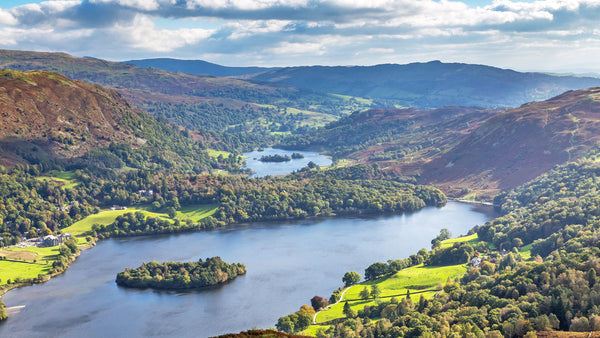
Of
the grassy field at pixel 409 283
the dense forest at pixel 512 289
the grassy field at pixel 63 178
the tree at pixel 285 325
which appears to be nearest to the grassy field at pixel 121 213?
the grassy field at pixel 63 178

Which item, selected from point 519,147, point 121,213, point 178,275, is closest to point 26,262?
point 178,275

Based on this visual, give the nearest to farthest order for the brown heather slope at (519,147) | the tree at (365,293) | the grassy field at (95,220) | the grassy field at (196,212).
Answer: the tree at (365,293) → the grassy field at (95,220) → the grassy field at (196,212) → the brown heather slope at (519,147)

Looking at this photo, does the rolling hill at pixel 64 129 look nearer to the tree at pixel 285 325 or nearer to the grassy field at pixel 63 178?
the grassy field at pixel 63 178

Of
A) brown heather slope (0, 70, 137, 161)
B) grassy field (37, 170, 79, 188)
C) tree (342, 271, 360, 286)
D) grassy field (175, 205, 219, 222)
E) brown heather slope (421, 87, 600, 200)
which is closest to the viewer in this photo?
tree (342, 271, 360, 286)

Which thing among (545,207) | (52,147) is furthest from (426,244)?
(52,147)

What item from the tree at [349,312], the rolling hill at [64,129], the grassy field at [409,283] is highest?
the rolling hill at [64,129]

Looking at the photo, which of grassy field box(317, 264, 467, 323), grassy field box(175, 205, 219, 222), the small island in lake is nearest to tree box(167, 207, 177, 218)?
grassy field box(175, 205, 219, 222)

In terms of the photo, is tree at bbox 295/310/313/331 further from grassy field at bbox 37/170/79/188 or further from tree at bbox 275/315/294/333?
grassy field at bbox 37/170/79/188
